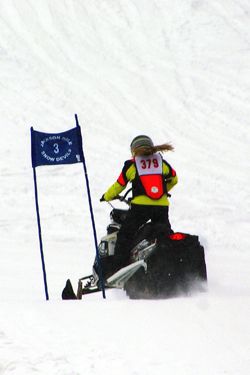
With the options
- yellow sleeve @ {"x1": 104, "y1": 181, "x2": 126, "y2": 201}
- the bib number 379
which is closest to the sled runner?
yellow sleeve @ {"x1": 104, "y1": 181, "x2": 126, "y2": 201}

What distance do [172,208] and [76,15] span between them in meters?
12.2

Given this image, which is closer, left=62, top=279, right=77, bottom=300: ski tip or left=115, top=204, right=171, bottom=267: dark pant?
left=115, top=204, right=171, bottom=267: dark pant

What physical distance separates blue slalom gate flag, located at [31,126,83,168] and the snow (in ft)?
4.69

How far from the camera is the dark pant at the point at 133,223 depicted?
24.9 ft

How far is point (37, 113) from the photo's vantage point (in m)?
18.8

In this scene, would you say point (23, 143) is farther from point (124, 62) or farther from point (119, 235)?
point (119, 235)

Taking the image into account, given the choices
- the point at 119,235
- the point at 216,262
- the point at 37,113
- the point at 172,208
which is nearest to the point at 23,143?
the point at 37,113

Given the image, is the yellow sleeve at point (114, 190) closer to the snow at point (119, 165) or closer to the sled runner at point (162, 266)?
the sled runner at point (162, 266)

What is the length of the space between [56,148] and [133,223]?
1091 millimetres

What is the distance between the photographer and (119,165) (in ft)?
51.0

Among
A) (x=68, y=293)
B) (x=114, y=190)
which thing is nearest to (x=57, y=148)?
(x=114, y=190)

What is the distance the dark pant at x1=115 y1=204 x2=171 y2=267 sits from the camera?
24.9 feet

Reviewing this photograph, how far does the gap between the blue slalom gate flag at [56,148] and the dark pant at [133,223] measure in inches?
30.9

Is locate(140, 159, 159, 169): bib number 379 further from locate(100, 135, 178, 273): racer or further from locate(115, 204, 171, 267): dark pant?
locate(115, 204, 171, 267): dark pant
